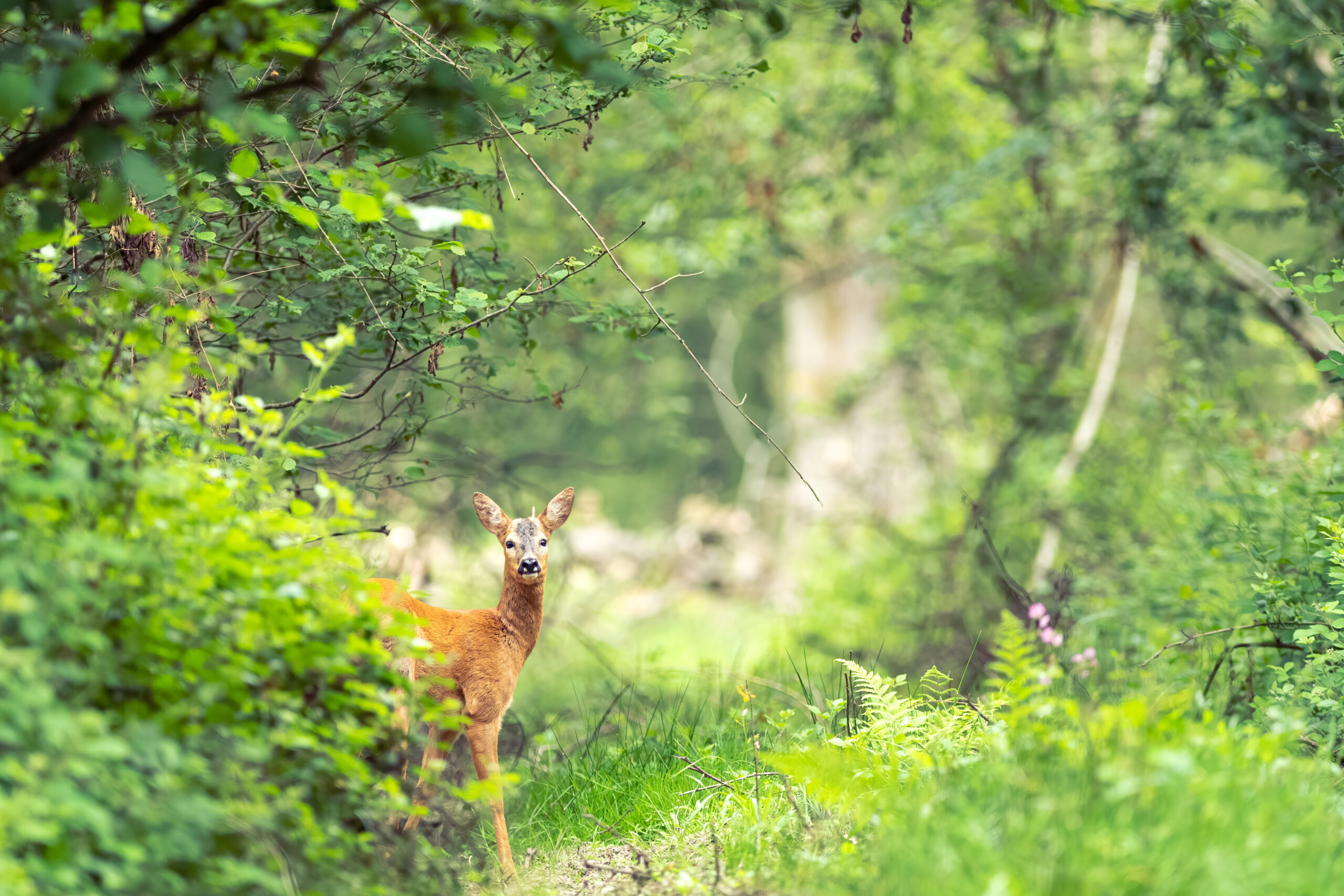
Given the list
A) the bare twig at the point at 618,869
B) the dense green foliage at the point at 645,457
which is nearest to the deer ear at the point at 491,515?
the dense green foliage at the point at 645,457

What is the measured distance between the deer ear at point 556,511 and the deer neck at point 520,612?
0.22 m

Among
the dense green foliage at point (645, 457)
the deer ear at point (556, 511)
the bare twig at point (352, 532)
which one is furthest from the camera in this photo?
the deer ear at point (556, 511)

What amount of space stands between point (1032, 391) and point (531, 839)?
21.0ft

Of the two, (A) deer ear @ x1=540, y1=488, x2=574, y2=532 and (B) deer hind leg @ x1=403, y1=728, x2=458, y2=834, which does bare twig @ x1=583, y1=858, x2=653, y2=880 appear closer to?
(B) deer hind leg @ x1=403, y1=728, x2=458, y2=834

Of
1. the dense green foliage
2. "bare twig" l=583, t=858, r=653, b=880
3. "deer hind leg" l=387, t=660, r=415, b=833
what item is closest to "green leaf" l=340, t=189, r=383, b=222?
the dense green foliage

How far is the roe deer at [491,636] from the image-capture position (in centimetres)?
396

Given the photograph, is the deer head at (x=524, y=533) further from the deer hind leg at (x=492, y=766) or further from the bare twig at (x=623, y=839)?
the bare twig at (x=623, y=839)

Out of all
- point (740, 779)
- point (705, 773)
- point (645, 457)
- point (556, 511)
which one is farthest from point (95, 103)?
point (645, 457)

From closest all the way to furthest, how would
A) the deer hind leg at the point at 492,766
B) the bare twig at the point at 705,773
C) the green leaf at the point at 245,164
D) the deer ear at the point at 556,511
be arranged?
the green leaf at the point at 245,164, the deer hind leg at the point at 492,766, the bare twig at the point at 705,773, the deer ear at the point at 556,511

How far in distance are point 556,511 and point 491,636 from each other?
0.58m

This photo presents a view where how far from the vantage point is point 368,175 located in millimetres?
3492

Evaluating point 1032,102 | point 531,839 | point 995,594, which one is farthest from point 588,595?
point 531,839

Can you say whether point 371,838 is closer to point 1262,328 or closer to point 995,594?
point 995,594

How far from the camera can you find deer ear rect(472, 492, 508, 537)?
4.15m
